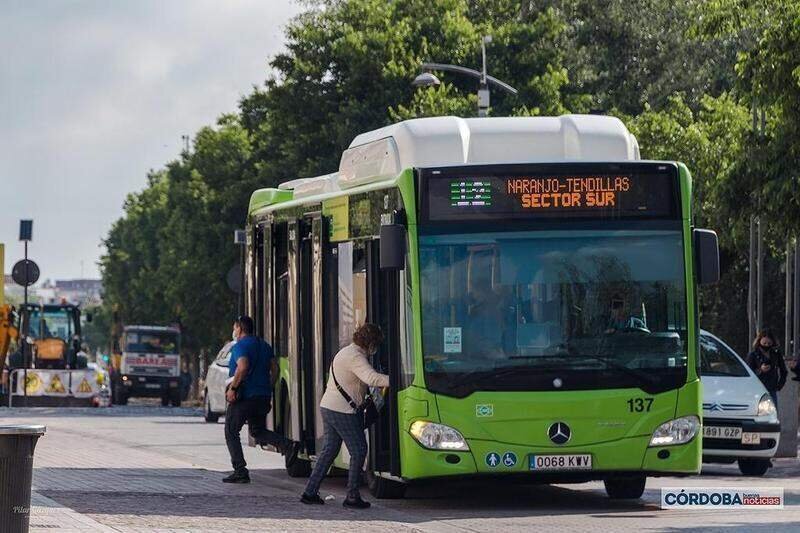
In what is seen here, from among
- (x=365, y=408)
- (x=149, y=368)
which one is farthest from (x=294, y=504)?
(x=149, y=368)

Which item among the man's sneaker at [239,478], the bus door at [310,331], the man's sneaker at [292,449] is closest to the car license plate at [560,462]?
the bus door at [310,331]

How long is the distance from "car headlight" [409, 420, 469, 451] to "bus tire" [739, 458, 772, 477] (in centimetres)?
819

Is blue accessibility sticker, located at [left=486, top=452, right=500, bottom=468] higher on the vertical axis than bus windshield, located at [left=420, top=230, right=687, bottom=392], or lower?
lower

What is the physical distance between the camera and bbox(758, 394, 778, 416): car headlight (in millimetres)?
23047

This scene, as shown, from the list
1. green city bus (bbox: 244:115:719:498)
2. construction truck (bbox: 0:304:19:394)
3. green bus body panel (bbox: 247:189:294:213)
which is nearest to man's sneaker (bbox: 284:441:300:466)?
green bus body panel (bbox: 247:189:294:213)

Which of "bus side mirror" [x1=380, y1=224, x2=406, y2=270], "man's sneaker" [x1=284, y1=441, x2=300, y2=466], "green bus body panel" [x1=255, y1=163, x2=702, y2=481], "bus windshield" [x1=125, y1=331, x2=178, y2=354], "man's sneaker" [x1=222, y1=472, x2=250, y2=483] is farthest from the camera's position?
"bus windshield" [x1=125, y1=331, x2=178, y2=354]

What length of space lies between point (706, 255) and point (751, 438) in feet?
22.8

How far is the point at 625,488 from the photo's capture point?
18.0m

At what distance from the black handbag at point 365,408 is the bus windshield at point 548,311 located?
0.88 m

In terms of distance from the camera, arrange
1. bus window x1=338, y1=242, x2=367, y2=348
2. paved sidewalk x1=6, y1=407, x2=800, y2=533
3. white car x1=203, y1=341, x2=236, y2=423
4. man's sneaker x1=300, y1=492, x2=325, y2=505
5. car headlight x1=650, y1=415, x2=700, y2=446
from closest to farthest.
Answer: paved sidewalk x1=6, y1=407, x2=800, y2=533
car headlight x1=650, y1=415, x2=700, y2=446
man's sneaker x1=300, y1=492, x2=325, y2=505
bus window x1=338, y1=242, x2=367, y2=348
white car x1=203, y1=341, x2=236, y2=423

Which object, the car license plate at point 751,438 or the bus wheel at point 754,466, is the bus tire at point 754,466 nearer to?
the bus wheel at point 754,466

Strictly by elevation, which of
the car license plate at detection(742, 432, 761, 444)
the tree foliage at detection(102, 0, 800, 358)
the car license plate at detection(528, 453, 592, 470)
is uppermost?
the tree foliage at detection(102, 0, 800, 358)

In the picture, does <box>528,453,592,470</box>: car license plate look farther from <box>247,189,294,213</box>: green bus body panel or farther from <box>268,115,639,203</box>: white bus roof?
<box>247,189,294,213</box>: green bus body panel

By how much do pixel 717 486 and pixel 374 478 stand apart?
184 inches
